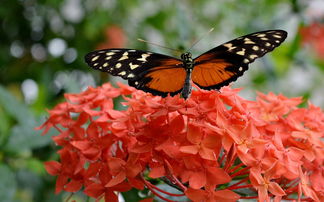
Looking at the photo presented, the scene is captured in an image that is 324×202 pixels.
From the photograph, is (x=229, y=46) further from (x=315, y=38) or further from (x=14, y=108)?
(x=315, y=38)

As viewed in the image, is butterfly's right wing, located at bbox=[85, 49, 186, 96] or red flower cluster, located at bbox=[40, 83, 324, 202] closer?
red flower cluster, located at bbox=[40, 83, 324, 202]

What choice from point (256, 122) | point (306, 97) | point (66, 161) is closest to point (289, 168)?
point (256, 122)

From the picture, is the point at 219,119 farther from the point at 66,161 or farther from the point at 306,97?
the point at 306,97

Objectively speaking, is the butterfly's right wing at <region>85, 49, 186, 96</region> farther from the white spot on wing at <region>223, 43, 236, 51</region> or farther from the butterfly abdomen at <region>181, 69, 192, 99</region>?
the white spot on wing at <region>223, 43, 236, 51</region>

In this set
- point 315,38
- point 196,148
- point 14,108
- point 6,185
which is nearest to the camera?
point 196,148

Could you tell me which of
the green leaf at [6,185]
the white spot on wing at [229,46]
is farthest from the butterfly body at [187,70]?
the green leaf at [6,185]

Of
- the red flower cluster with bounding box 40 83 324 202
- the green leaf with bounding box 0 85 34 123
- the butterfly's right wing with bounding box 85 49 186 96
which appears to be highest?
the butterfly's right wing with bounding box 85 49 186 96

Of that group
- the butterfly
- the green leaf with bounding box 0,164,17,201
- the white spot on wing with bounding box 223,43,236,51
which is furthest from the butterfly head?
the green leaf with bounding box 0,164,17,201

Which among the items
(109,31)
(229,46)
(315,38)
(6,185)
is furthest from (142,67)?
(315,38)
